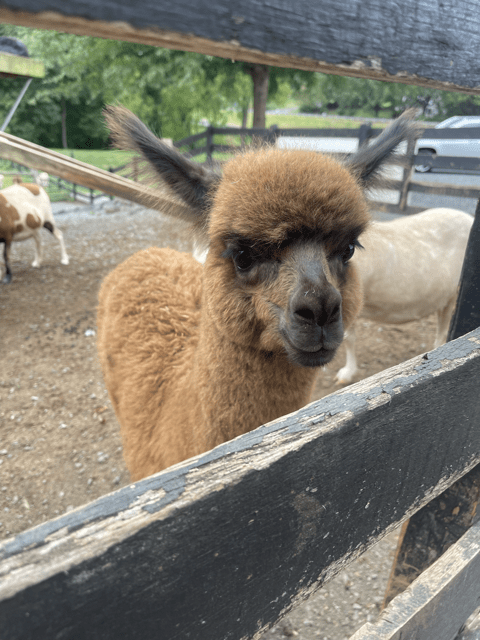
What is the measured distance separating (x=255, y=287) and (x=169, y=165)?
71cm

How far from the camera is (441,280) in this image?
165 inches

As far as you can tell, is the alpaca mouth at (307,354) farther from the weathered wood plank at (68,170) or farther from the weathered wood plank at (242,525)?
the weathered wood plank at (68,170)

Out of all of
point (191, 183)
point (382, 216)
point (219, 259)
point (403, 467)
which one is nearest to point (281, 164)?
point (219, 259)

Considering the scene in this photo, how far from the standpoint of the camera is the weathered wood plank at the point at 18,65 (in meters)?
4.96

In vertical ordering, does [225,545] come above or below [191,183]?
below

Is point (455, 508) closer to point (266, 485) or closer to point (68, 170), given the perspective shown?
point (266, 485)

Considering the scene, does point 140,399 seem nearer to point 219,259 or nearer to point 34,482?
point 219,259

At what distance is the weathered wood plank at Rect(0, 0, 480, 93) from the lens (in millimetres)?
540

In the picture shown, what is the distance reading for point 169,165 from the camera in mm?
1875

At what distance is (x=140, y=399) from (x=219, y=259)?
1007 millimetres

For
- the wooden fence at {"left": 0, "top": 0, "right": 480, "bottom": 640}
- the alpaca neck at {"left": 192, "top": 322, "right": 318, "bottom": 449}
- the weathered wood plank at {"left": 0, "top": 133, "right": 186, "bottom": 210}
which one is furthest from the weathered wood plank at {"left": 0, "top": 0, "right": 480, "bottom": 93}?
the weathered wood plank at {"left": 0, "top": 133, "right": 186, "bottom": 210}

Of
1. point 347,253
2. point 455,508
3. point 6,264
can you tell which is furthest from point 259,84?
point 455,508

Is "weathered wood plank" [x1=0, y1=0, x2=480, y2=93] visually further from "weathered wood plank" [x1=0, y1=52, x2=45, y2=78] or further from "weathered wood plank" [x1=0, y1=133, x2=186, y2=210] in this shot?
"weathered wood plank" [x1=0, y1=52, x2=45, y2=78]

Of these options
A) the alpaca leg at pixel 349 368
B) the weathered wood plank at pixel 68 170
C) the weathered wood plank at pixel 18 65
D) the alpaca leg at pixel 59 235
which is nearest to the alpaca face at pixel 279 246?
the weathered wood plank at pixel 68 170
